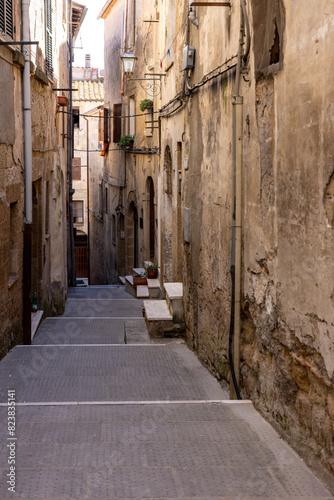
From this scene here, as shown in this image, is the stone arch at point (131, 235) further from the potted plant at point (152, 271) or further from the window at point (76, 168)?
the window at point (76, 168)

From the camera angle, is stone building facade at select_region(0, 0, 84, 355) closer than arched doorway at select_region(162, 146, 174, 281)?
Yes

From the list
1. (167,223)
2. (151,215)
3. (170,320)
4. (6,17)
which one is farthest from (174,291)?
(151,215)

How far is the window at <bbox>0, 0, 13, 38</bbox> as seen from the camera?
758cm

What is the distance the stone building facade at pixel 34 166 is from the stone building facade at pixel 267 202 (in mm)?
2301

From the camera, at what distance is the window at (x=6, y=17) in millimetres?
7582

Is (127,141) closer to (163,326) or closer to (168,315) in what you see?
(168,315)

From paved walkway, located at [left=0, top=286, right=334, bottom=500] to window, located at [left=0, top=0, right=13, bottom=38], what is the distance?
4.07 metres

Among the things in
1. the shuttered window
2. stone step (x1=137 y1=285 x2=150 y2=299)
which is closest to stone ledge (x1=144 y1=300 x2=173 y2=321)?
stone step (x1=137 y1=285 x2=150 y2=299)

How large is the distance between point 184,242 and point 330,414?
566 centimetres

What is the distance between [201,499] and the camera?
342 centimetres

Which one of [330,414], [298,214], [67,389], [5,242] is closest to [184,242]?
[5,242]

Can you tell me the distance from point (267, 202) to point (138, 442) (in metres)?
1.93

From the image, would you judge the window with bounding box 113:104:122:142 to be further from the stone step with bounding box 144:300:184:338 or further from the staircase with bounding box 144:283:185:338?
the stone step with bounding box 144:300:184:338

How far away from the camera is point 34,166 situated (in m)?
10.3
